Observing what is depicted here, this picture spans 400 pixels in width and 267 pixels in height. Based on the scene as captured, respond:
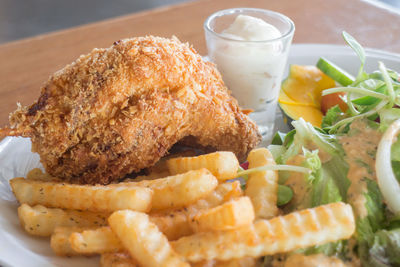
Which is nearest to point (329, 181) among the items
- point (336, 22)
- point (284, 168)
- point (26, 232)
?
point (284, 168)

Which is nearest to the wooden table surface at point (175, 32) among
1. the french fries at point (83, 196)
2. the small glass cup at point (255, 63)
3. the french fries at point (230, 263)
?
the small glass cup at point (255, 63)

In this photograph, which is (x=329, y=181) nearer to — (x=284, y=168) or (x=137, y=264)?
(x=284, y=168)

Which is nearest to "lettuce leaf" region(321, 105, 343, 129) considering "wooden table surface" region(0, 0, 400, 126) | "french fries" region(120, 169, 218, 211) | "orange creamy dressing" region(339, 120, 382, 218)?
"orange creamy dressing" region(339, 120, 382, 218)

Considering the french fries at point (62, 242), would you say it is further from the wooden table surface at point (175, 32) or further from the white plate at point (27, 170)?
the wooden table surface at point (175, 32)

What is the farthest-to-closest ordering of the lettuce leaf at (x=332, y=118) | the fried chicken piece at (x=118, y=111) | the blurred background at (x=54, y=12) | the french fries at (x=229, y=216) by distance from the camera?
the blurred background at (x=54, y=12)
the lettuce leaf at (x=332, y=118)
the fried chicken piece at (x=118, y=111)
the french fries at (x=229, y=216)

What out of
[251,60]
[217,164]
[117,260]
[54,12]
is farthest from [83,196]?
[54,12]

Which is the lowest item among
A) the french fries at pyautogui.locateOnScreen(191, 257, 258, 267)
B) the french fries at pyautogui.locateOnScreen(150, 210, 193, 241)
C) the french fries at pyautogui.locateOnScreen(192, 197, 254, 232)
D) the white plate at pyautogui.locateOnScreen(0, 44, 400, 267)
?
the white plate at pyautogui.locateOnScreen(0, 44, 400, 267)

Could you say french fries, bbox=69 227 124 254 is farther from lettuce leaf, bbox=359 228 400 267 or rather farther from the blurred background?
the blurred background

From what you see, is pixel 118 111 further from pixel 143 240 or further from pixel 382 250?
pixel 382 250
